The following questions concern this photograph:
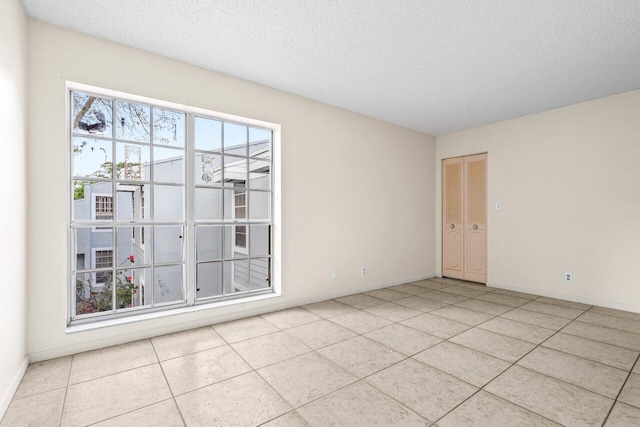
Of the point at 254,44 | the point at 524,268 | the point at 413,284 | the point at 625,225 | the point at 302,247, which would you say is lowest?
the point at 413,284

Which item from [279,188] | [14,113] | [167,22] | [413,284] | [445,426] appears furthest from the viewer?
[413,284]

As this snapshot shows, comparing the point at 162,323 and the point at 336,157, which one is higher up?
the point at 336,157

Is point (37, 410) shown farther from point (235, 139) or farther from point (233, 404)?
point (235, 139)

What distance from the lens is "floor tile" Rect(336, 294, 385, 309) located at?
410 cm

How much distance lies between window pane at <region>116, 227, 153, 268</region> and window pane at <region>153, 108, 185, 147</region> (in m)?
0.93

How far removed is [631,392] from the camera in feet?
6.87

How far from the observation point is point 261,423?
5.85 feet

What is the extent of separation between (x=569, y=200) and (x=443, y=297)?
221 centimetres

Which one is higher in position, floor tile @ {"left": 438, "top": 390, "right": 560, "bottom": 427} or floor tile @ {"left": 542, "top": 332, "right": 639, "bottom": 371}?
floor tile @ {"left": 438, "top": 390, "right": 560, "bottom": 427}

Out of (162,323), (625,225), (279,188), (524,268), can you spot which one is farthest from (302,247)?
(625,225)

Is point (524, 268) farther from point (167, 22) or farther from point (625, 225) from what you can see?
point (167, 22)

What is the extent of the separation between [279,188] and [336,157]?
1045 millimetres

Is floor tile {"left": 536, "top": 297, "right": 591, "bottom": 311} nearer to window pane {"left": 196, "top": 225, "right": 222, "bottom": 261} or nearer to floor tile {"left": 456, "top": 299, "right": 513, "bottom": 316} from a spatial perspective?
floor tile {"left": 456, "top": 299, "right": 513, "bottom": 316}

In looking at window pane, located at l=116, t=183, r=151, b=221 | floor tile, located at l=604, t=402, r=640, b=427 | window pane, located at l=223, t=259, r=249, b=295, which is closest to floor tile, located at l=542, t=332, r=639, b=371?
floor tile, located at l=604, t=402, r=640, b=427
